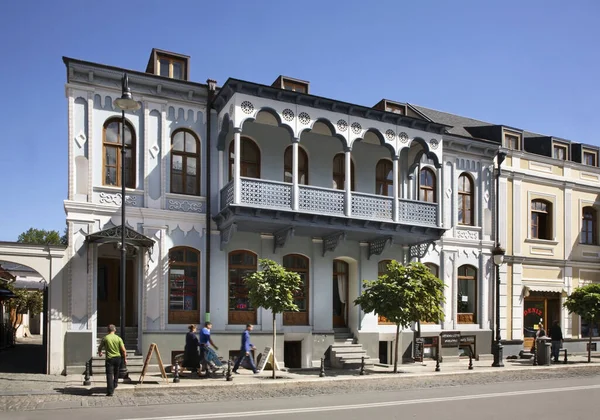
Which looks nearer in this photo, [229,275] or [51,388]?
[51,388]

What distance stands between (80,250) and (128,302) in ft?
11.0

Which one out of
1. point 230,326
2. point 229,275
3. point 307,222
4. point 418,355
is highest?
point 307,222

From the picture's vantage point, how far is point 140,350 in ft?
63.7

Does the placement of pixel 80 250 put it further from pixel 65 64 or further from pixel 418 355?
pixel 418 355

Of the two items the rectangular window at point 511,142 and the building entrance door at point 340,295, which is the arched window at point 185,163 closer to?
the building entrance door at point 340,295

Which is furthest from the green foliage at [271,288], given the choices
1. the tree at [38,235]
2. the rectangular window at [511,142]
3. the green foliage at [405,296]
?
the tree at [38,235]

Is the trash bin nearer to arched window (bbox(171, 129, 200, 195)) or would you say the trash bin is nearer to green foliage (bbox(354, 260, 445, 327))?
green foliage (bbox(354, 260, 445, 327))

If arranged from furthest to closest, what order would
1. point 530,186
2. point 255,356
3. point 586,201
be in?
point 586,201 → point 530,186 → point 255,356

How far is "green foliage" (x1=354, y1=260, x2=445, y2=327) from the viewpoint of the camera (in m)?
19.7

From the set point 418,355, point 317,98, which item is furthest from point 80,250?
point 418,355

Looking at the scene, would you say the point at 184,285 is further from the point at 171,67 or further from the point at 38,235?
the point at 38,235

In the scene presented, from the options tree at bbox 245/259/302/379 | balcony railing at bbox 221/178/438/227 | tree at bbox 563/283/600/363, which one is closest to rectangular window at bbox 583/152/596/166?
tree at bbox 563/283/600/363

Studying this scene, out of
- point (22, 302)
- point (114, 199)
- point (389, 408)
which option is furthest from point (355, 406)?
point (22, 302)

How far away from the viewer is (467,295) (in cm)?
2670
